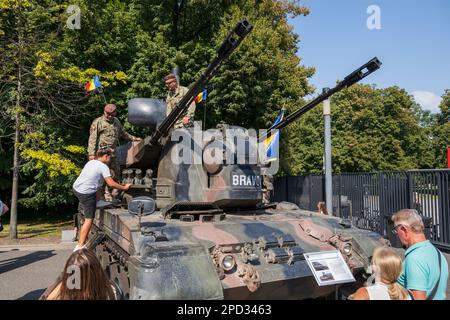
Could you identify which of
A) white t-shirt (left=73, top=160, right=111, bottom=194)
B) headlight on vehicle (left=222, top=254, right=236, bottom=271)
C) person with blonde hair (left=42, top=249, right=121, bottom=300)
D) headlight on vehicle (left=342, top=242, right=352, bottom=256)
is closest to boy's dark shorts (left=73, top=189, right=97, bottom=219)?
white t-shirt (left=73, top=160, right=111, bottom=194)

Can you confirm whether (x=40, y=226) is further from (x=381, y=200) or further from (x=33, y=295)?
(x=381, y=200)

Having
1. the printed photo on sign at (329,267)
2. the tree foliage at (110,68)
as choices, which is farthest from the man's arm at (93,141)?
the tree foliage at (110,68)

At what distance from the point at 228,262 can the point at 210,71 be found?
7.67 ft

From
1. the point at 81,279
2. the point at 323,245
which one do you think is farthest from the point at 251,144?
the point at 81,279

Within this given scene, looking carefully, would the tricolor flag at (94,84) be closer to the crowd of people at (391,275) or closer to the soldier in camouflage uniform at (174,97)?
the soldier in camouflage uniform at (174,97)

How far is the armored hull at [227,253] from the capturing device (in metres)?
4.25

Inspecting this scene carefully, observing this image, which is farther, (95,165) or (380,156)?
(380,156)

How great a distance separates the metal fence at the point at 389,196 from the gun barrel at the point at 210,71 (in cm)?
435

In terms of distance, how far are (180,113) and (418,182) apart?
8.22m

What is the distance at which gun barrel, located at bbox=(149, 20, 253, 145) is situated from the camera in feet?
15.5

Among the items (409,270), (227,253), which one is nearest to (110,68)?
(227,253)

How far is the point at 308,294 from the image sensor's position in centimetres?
534
